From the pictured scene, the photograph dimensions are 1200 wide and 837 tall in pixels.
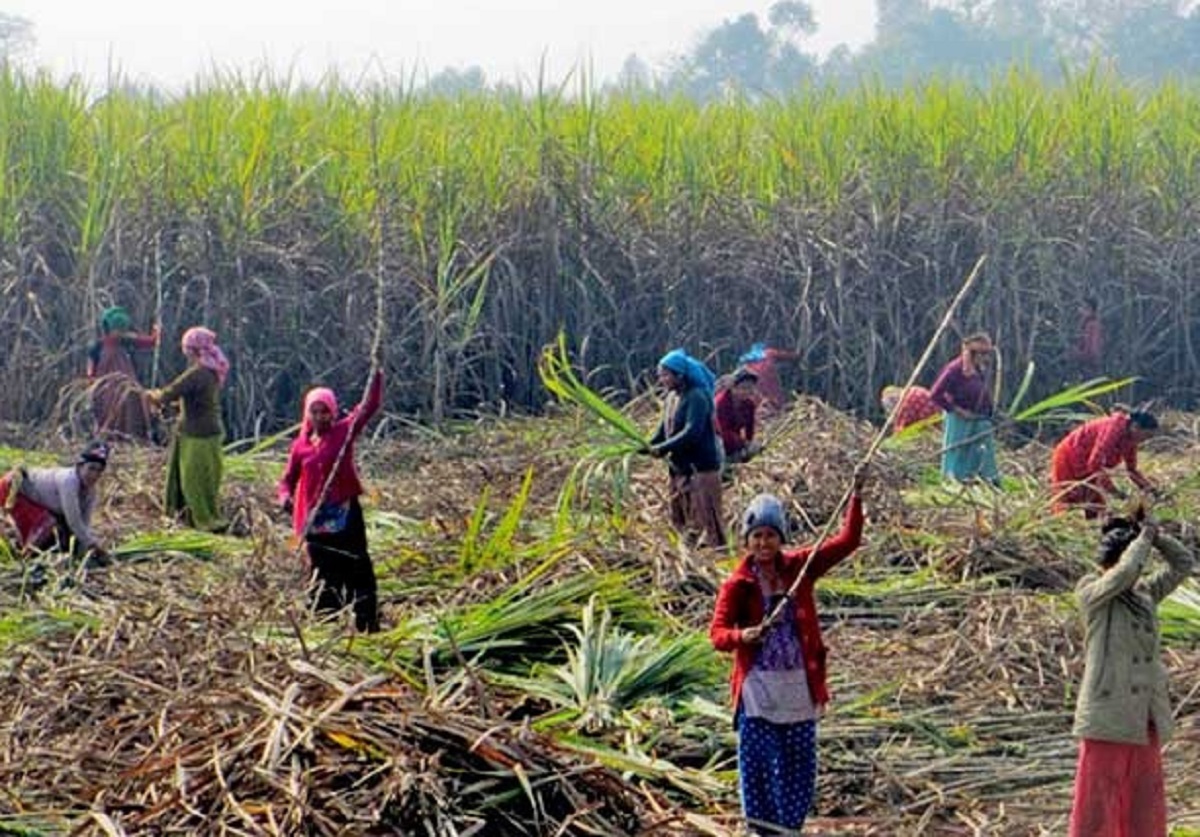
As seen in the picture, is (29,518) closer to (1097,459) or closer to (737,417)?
(737,417)

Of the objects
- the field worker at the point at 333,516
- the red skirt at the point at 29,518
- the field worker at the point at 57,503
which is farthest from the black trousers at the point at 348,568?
the red skirt at the point at 29,518

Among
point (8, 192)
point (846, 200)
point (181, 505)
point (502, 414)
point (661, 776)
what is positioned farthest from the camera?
point (846, 200)

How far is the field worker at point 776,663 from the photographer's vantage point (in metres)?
6.57

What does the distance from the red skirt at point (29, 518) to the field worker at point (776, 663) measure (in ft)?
12.3

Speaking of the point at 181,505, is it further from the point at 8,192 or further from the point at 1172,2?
the point at 1172,2

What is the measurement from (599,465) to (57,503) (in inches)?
99.9

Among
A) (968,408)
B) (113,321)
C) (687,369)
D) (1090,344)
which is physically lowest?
(1090,344)

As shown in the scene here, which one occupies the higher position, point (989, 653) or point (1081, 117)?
point (1081, 117)

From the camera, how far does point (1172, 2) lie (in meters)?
65.4

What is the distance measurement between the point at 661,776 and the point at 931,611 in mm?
2630

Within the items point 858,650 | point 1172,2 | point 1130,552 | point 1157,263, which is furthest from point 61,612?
point 1172,2

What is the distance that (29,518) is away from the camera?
945 cm

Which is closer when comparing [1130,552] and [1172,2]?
[1130,552]

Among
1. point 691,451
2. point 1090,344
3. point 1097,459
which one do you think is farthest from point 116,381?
point 1090,344
